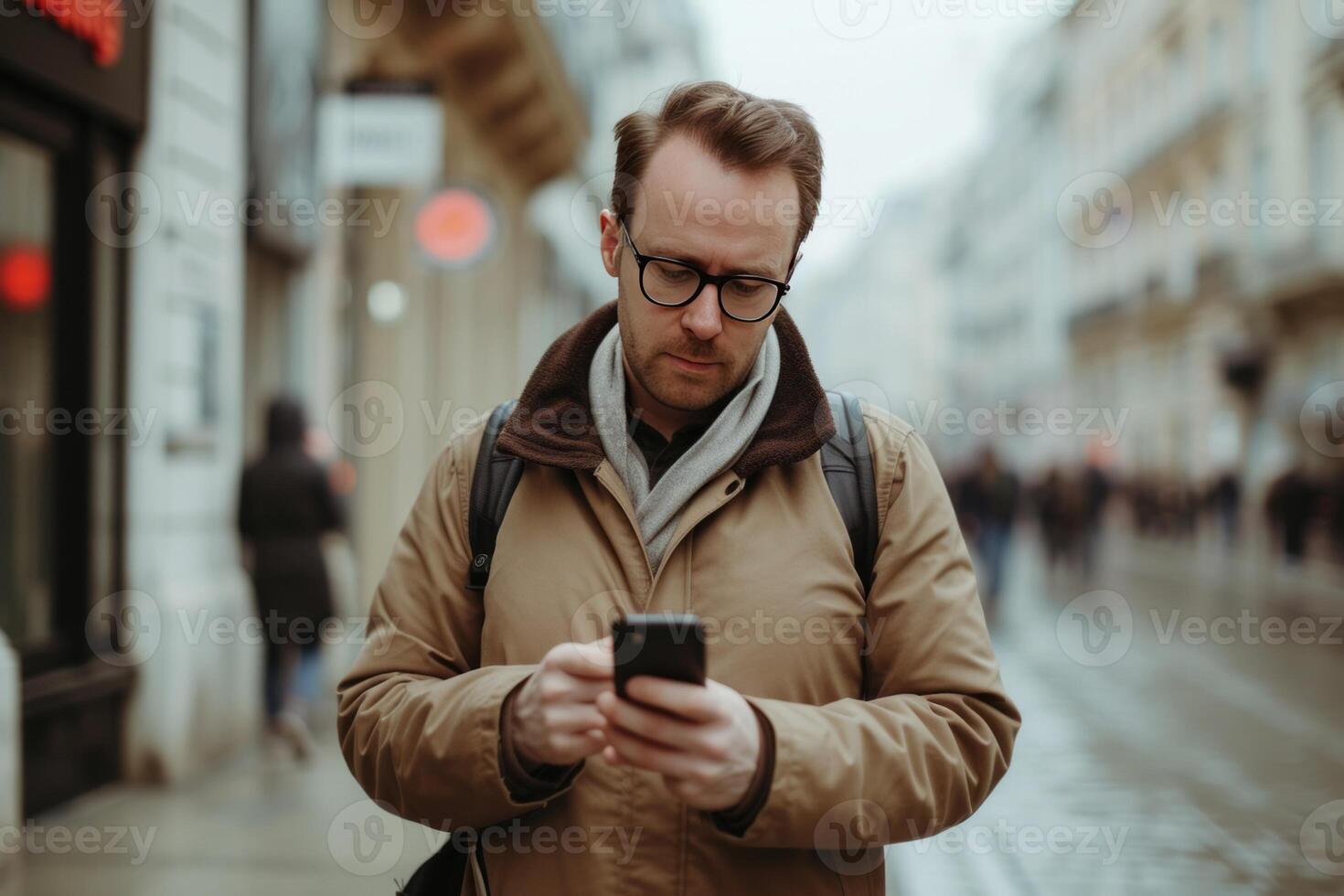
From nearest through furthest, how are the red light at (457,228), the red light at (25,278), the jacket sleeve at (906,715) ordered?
the jacket sleeve at (906,715) < the red light at (25,278) < the red light at (457,228)

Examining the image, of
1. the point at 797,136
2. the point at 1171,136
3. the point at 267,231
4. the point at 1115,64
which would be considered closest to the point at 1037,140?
the point at 1115,64

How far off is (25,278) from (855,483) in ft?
18.0

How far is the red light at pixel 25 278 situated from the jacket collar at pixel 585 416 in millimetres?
4830

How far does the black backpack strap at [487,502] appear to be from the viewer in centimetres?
200

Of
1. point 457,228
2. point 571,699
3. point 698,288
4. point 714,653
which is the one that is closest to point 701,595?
point 714,653

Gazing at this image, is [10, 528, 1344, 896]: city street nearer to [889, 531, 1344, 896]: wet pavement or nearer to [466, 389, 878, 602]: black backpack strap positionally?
[889, 531, 1344, 896]: wet pavement

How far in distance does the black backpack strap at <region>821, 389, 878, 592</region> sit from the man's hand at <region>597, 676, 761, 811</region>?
413mm

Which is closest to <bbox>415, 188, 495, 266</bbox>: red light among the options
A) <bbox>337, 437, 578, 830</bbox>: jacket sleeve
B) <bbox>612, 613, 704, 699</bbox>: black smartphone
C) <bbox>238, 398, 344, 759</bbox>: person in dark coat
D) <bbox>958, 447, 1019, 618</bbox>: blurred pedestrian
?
<bbox>238, 398, 344, 759</bbox>: person in dark coat

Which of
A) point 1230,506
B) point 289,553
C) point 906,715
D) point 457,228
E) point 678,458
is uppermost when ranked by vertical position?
point 457,228

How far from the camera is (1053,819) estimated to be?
596 cm

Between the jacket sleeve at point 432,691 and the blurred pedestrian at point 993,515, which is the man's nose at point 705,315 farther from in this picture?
the blurred pedestrian at point 993,515

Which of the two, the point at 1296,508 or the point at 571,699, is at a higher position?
the point at 571,699

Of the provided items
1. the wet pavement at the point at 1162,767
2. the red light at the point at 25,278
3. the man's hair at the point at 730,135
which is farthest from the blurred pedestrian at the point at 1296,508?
the man's hair at the point at 730,135

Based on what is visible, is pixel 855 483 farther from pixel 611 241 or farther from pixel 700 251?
pixel 611 241
